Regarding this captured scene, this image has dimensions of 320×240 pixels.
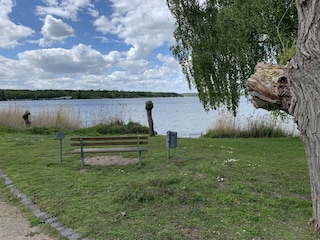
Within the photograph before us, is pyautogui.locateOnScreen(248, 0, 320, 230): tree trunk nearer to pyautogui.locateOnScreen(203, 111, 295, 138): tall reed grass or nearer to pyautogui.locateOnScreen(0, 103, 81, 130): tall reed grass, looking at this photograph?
pyautogui.locateOnScreen(203, 111, 295, 138): tall reed grass

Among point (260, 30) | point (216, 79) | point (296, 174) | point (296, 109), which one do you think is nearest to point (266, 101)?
point (296, 109)

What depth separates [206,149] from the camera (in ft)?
29.4

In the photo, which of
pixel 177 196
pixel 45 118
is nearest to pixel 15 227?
pixel 177 196

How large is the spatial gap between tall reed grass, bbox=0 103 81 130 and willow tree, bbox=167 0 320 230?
7.20 m

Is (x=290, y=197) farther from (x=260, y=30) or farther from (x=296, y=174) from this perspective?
(x=260, y=30)

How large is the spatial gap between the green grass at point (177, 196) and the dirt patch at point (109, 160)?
34 centimetres

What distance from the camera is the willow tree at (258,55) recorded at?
11.2ft

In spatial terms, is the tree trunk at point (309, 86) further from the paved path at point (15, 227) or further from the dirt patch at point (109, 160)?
the dirt patch at point (109, 160)

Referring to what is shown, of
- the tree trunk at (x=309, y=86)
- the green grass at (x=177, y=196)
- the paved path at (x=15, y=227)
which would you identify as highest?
the tree trunk at (x=309, y=86)

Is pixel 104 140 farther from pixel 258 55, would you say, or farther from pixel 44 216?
pixel 258 55

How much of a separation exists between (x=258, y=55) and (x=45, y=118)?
11.6 metres

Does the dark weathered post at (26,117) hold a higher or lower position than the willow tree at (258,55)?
lower

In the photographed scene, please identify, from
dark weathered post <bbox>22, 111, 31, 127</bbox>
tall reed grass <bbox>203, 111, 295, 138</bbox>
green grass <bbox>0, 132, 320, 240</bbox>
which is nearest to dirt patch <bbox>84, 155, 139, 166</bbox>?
green grass <bbox>0, 132, 320, 240</bbox>

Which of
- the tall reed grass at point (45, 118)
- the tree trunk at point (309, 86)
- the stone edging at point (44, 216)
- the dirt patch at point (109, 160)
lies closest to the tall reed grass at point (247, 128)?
the dirt patch at point (109, 160)
